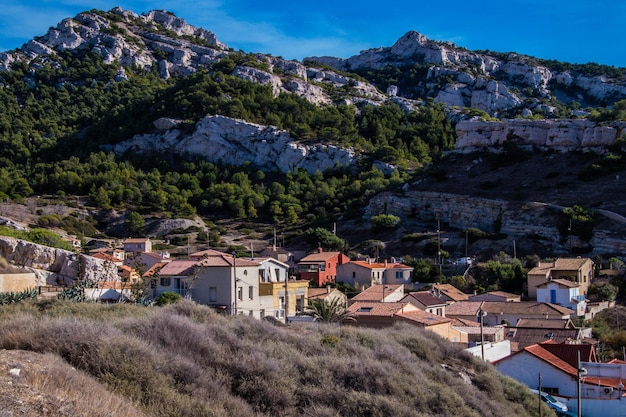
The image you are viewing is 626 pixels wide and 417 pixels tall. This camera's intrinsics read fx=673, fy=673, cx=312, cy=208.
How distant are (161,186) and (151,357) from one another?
7592 centimetres

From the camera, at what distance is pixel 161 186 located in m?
83.8

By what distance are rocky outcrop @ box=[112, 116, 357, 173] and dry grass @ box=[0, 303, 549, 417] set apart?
75951 mm

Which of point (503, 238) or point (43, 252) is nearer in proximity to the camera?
point (43, 252)

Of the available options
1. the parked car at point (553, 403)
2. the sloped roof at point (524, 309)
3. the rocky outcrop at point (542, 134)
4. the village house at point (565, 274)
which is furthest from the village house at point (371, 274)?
the rocky outcrop at point (542, 134)

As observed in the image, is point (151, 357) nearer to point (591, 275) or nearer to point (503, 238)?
point (591, 275)

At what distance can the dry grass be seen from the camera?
30.9 feet

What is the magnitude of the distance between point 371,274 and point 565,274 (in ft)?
38.5

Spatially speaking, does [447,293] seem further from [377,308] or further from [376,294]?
[377,308]

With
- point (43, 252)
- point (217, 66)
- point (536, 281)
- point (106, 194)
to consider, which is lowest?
point (536, 281)

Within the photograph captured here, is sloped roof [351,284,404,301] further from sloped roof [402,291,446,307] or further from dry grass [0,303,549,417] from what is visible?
dry grass [0,303,549,417]

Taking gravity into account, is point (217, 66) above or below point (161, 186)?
above

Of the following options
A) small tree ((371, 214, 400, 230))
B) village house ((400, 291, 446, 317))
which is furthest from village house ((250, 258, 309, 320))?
small tree ((371, 214, 400, 230))

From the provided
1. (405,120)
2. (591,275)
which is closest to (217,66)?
(405,120)

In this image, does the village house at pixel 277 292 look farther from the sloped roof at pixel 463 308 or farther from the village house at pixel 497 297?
the village house at pixel 497 297
